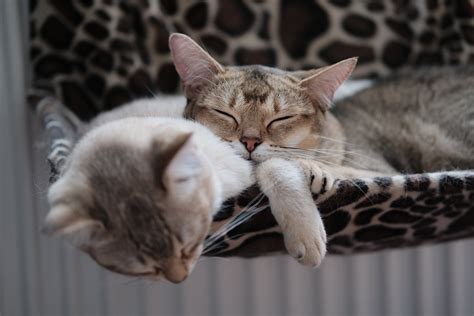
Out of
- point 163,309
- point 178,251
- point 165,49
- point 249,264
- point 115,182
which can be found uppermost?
point 165,49

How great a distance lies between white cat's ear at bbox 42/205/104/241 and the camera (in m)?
0.81

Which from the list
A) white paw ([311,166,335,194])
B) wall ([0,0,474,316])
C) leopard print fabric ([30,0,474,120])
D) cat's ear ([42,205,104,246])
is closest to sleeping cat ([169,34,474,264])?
white paw ([311,166,335,194])

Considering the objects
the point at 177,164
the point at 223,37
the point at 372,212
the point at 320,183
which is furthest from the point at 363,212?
the point at 223,37

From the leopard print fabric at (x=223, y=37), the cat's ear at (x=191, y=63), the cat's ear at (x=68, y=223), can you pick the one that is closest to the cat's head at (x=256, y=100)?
the cat's ear at (x=191, y=63)

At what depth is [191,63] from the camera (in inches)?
46.6

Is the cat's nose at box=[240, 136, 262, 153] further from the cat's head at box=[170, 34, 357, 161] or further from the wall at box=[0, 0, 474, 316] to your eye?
the wall at box=[0, 0, 474, 316]

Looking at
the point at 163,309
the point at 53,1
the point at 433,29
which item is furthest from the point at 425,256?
the point at 53,1

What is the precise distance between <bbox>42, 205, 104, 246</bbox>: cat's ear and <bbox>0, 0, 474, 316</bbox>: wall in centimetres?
98

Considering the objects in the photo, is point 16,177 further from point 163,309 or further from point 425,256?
point 425,256

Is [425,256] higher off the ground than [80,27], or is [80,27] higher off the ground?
[80,27]

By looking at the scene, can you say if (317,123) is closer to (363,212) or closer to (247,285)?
(363,212)

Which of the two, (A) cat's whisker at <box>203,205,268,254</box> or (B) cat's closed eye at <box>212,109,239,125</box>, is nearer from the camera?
(A) cat's whisker at <box>203,205,268,254</box>

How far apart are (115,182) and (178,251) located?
0.45 ft

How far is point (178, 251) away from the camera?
887 mm
